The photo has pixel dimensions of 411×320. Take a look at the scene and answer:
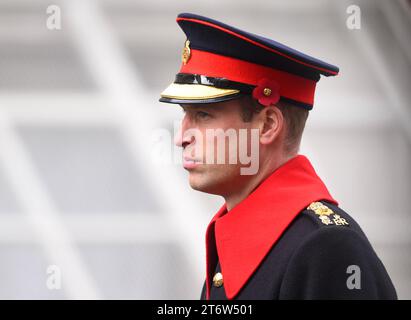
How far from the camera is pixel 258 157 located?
1366 mm

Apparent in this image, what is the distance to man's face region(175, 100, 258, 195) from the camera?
1.36m

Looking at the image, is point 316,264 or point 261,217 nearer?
point 316,264

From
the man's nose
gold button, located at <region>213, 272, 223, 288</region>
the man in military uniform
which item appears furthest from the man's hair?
gold button, located at <region>213, 272, 223, 288</region>

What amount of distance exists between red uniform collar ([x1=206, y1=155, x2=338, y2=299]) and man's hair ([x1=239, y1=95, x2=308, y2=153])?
0.03 m

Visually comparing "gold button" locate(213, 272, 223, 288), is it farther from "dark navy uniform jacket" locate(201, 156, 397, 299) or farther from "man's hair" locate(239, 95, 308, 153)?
"man's hair" locate(239, 95, 308, 153)

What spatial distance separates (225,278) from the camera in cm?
137

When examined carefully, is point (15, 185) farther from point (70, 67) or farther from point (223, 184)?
point (223, 184)

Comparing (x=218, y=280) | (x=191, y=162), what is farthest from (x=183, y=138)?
(x=218, y=280)

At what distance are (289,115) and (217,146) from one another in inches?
6.2

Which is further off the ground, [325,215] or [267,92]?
[267,92]

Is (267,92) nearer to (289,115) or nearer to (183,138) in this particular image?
(289,115)

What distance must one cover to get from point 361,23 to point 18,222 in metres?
1.52

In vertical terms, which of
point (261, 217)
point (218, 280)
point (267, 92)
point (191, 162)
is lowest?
point (218, 280)

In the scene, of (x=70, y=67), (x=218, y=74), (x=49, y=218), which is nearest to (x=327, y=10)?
(x=70, y=67)
